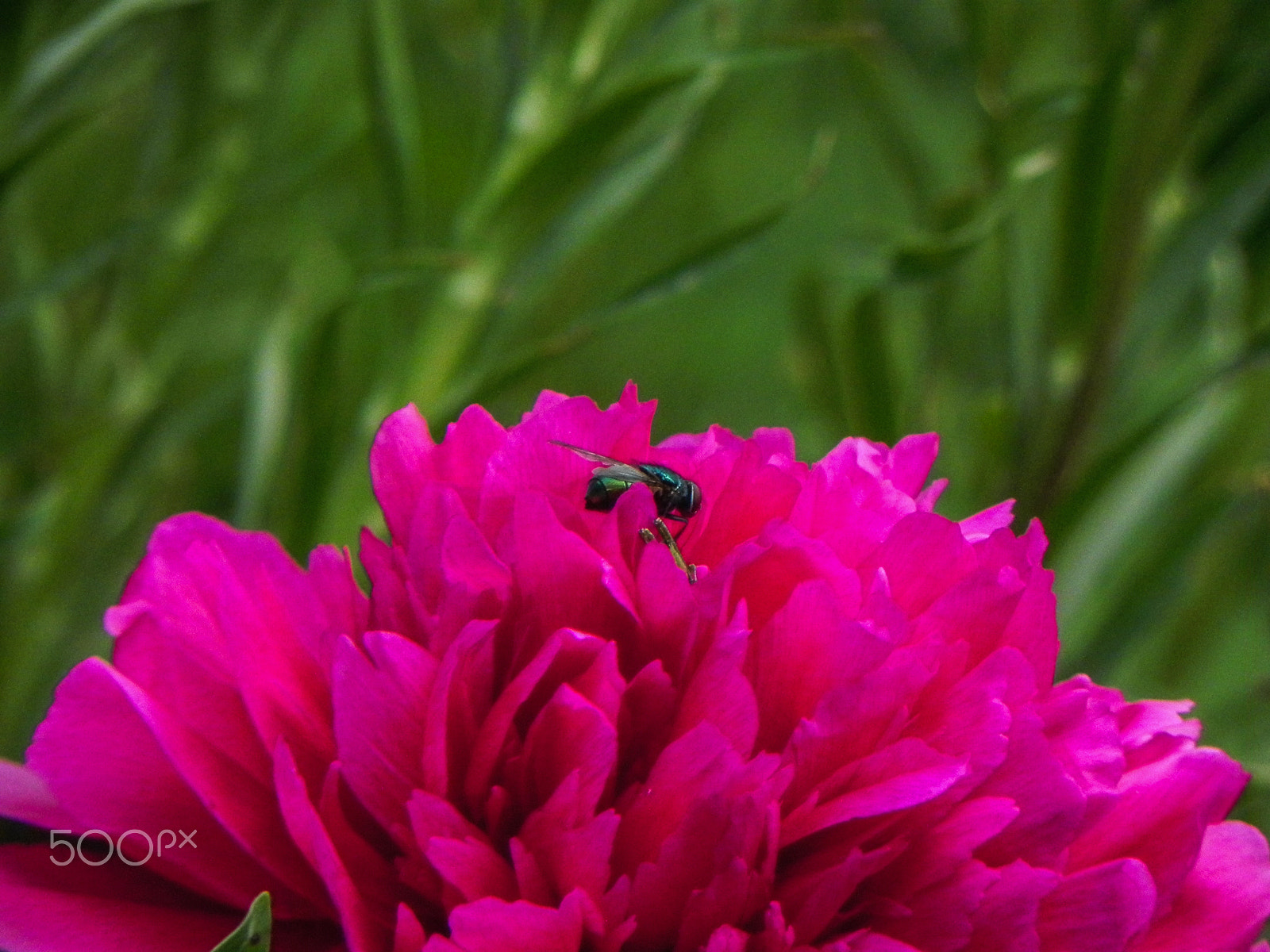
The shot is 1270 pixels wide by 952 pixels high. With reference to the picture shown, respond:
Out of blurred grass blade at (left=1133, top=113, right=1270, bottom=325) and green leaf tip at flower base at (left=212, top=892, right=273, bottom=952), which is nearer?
green leaf tip at flower base at (left=212, top=892, right=273, bottom=952)

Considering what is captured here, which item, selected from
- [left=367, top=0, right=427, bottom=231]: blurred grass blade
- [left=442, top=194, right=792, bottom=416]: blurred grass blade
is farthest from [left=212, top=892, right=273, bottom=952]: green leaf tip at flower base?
[left=367, top=0, right=427, bottom=231]: blurred grass blade

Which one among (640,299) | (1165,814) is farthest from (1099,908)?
(640,299)

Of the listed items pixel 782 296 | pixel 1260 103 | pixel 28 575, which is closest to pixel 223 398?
pixel 28 575

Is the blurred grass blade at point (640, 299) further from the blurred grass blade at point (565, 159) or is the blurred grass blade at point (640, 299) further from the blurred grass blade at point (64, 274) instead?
the blurred grass blade at point (64, 274)

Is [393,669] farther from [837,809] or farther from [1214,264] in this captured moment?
[1214,264]

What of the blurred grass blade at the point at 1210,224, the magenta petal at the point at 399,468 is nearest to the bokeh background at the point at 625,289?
the blurred grass blade at the point at 1210,224

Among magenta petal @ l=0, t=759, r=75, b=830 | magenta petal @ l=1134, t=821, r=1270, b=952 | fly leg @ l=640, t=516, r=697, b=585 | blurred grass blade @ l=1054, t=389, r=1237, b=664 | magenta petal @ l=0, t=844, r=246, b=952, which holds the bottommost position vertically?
blurred grass blade @ l=1054, t=389, r=1237, b=664

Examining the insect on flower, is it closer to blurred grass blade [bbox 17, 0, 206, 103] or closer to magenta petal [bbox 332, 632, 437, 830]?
magenta petal [bbox 332, 632, 437, 830]
